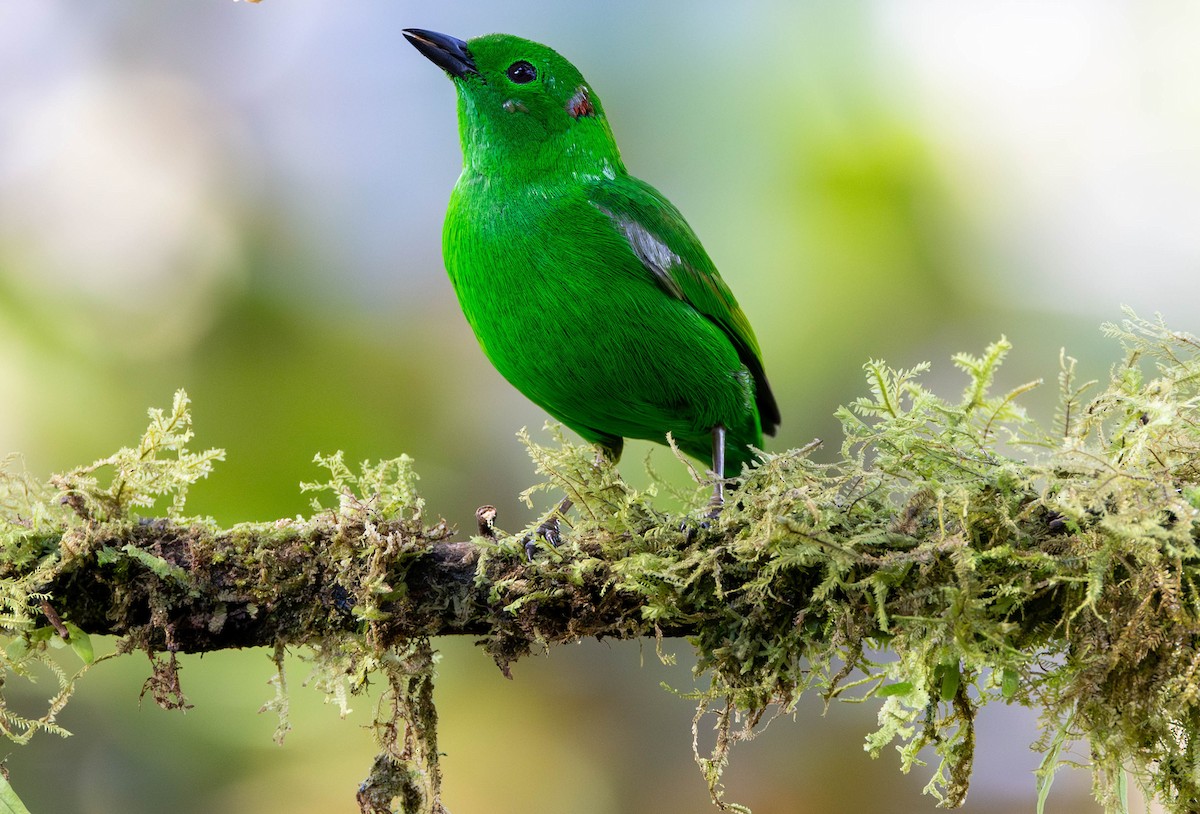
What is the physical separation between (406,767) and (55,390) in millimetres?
3486

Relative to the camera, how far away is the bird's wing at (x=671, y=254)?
365cm

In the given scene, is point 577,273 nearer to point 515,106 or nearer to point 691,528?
point 515,106

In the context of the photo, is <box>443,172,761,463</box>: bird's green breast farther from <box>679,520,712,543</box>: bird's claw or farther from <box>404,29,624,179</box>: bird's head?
<box>679,520,712,543</box>: bird's claw

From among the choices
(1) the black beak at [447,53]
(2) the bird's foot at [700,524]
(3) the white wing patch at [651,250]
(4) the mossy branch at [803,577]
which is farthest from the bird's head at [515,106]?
(2) the bird's foot at [700,524]

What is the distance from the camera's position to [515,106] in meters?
3.81

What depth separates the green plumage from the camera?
11.4 feet

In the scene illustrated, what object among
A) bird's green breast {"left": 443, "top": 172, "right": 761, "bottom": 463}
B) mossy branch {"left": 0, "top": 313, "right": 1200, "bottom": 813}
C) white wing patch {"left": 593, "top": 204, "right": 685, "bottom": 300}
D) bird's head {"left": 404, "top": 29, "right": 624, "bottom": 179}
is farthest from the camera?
bird's head {"left": 404, "top": 29, "right": 624, "bottom": 179}

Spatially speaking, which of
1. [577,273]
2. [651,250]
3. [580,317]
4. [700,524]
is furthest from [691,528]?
[651,250]

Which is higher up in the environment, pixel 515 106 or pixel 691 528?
pixel 515 106

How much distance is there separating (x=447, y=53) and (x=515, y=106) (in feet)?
1.00

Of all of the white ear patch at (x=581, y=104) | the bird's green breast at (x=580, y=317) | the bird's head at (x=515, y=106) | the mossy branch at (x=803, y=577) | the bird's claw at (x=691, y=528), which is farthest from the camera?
the white ear patch at (x=581, y=104)

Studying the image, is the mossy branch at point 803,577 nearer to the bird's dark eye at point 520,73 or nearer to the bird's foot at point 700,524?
the bird's foot at point 700,524

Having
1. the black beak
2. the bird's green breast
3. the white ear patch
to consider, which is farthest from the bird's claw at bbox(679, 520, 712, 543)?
the black beak

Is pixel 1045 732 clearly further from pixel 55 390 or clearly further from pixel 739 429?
pixel 55 390
